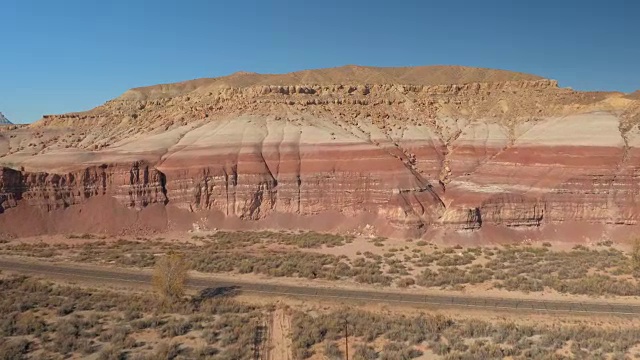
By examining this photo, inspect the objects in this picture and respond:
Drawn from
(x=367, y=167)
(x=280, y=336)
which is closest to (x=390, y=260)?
(x=367, y=167)

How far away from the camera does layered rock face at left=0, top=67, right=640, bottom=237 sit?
160ft

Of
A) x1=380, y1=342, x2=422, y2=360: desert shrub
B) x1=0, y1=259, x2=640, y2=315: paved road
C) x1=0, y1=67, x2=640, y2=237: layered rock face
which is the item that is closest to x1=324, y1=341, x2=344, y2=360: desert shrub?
x1=380, y1=342, x2=422, y2=360: desert shrub

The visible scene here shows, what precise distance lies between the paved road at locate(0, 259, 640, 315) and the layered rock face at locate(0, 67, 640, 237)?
52.4 feet

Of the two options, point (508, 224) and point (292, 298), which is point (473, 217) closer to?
point (508, 224)

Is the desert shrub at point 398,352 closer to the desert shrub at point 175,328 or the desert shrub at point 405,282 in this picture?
the desert shrub at point 405,282

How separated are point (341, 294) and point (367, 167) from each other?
84.4 ft

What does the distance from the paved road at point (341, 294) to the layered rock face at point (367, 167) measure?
1597cm

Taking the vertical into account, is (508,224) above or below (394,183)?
below

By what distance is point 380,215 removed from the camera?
52.3 metres

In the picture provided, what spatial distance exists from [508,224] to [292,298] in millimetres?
27301

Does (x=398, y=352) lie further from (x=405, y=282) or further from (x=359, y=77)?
(x=359, y=77)

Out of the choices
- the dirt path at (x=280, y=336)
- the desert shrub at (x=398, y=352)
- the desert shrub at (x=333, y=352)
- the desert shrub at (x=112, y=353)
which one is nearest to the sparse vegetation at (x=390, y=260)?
the dirt path at (x=280, y=336)

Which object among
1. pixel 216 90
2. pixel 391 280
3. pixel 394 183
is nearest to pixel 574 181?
pixel 394 183

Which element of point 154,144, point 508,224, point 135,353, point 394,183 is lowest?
point 135,353
